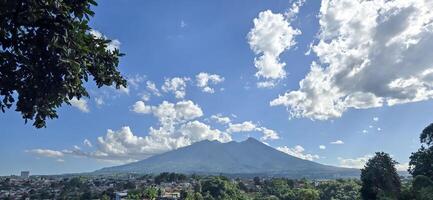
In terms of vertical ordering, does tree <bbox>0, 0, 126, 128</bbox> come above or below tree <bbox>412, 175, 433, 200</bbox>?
above

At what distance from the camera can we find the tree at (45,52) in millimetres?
5602

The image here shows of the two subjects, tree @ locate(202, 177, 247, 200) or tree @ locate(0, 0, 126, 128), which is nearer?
tree @ locate(0, 0, 126, 128)

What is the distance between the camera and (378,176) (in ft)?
127

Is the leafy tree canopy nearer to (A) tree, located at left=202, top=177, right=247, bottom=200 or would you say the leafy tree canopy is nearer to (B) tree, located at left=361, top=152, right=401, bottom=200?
(B) tree, located at left=361, top=152, right=401, bottom=200

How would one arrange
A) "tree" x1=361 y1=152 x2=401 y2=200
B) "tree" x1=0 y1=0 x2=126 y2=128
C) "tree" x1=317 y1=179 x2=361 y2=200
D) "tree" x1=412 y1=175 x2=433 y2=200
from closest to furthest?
1. "tree" x1=0 y1=0 x2=126 y2=128
2. "tree" x1=412 y1=175 x2=433 y2=200
3. "tree" x1=361 y1=152 x2=401 y2=200
4. "tree" x1=317 y1=179 x2=361 y2=200

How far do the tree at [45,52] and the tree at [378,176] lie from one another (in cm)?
3534

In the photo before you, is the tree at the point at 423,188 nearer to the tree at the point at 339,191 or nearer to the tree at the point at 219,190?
the tree at the point at 339,191

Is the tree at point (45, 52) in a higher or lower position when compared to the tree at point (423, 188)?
higher

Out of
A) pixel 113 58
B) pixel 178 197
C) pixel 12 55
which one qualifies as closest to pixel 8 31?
pixel 12 55

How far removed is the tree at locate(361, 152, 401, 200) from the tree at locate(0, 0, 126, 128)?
35.3 meters

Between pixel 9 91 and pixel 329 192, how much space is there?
7606 cm

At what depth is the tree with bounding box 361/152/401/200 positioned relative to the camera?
125ft

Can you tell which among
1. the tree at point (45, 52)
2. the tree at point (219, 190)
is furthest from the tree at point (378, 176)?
the tree at point (219, 190)

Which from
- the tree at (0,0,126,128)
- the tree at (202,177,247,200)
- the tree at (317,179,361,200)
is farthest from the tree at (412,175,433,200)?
the tree at (202,177,247,200)
